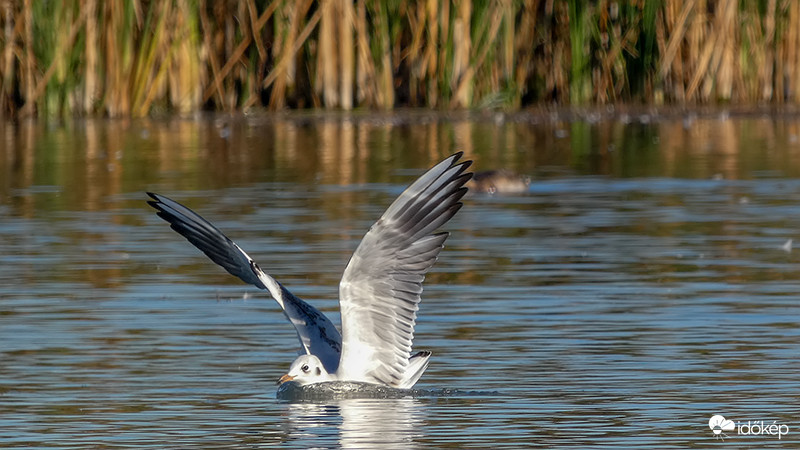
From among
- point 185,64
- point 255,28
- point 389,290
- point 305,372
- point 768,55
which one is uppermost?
point 255,28

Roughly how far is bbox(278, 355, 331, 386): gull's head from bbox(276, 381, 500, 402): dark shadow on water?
56 millimetres

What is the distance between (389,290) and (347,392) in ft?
1.49

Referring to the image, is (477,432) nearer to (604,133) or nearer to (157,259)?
(157,259)

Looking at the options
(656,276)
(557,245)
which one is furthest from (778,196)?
(656,276)

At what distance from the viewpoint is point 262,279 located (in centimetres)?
730

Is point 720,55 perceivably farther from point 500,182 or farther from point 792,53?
point 500,182

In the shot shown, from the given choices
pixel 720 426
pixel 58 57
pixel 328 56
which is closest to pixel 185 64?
pixel 58 57

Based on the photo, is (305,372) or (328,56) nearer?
(305,372)

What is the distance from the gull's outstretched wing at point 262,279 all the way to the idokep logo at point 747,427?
5.18ft

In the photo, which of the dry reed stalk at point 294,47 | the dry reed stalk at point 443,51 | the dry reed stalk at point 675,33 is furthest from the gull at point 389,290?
the dry reed stalk at point 675,33

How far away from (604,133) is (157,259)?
11.7 meters

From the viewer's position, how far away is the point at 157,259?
1202 cm

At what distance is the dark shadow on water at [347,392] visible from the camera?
7.42 metres

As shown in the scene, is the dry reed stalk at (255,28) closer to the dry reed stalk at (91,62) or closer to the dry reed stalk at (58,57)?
the dry reed stalk at (91,62)
